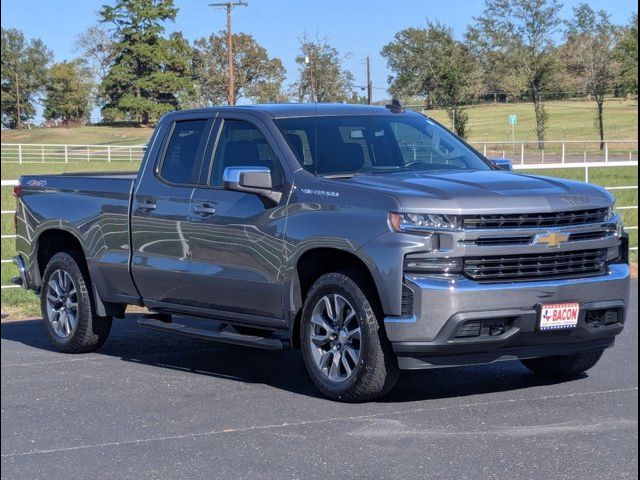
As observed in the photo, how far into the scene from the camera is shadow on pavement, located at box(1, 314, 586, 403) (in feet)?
25.2

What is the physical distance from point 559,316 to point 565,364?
3.76ft

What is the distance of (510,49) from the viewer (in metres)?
16.5

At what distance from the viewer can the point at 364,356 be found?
698 cm

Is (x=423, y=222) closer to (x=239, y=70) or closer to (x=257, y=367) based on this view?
(x=257, y=367)

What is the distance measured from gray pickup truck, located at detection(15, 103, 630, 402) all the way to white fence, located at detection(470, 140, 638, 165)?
67.1ft

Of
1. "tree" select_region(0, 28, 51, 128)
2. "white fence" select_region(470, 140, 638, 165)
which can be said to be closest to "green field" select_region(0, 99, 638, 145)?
"white fence" select_region(470, 140, 638, 165)

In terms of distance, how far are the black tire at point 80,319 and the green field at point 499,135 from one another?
212 centimetres

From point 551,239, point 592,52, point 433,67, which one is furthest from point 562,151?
point 551,239

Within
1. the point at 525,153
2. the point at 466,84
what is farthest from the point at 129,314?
the point at 525,153

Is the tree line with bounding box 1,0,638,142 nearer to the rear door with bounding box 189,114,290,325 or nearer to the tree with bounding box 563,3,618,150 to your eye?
the rear door with bounding box 189,114,290,325

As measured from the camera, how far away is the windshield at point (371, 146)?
311 inches

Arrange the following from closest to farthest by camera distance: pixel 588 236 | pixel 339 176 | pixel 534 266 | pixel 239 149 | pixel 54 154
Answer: pixel 534 266, pixel 588 236, pixel 339 176, pixel 239 149, pixel 54 154

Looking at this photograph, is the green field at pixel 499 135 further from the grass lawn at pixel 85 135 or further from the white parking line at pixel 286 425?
the white parking line at pixel 286 425

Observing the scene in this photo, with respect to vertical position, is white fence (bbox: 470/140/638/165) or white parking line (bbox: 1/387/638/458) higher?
white fence (bbox: 470/140/638/165)
